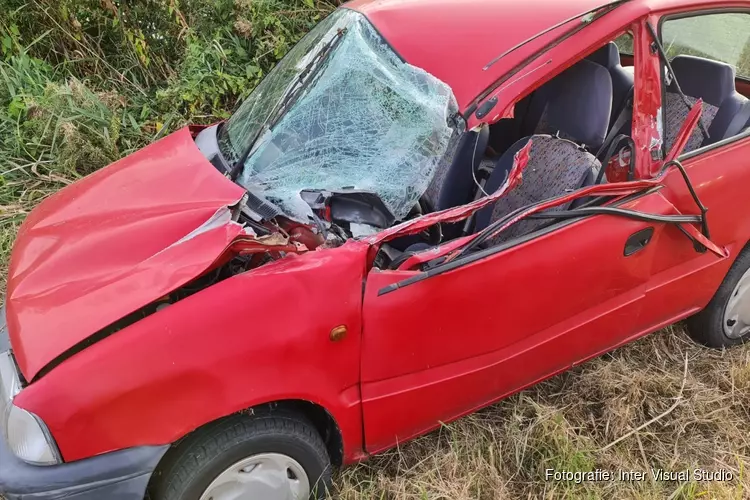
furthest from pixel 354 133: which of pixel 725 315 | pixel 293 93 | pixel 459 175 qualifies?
pixel 725 315

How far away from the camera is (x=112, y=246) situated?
1834 mm

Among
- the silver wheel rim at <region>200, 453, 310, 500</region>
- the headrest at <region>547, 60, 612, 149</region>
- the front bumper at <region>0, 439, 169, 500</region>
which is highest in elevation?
the headrest at <region>547, 60, 612, 149</region>

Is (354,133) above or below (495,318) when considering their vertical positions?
above

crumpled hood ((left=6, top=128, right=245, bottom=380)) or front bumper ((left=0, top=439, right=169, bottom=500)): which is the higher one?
crumpled hood ((left=6, top=128, right=245, bottom=380))

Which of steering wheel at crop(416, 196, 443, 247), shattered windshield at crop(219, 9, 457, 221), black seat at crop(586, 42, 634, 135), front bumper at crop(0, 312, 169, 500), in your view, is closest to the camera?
front bumper at crop(0, 312, 169, 500)

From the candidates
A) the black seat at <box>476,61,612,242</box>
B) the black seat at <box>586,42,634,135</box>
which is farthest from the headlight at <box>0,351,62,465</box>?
the black seat at <box>586,42,634,135</box>

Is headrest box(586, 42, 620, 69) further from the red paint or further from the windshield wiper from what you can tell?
the windshield wiper

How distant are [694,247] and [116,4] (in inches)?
160

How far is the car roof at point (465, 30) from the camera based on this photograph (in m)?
2.07

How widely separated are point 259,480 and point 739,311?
7.25 feet

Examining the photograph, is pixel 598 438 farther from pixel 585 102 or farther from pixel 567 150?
pixel 585 102

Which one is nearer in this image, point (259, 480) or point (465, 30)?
point (259, 480)

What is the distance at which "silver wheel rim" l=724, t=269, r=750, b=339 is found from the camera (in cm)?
261

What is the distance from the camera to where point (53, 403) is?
1.46m
